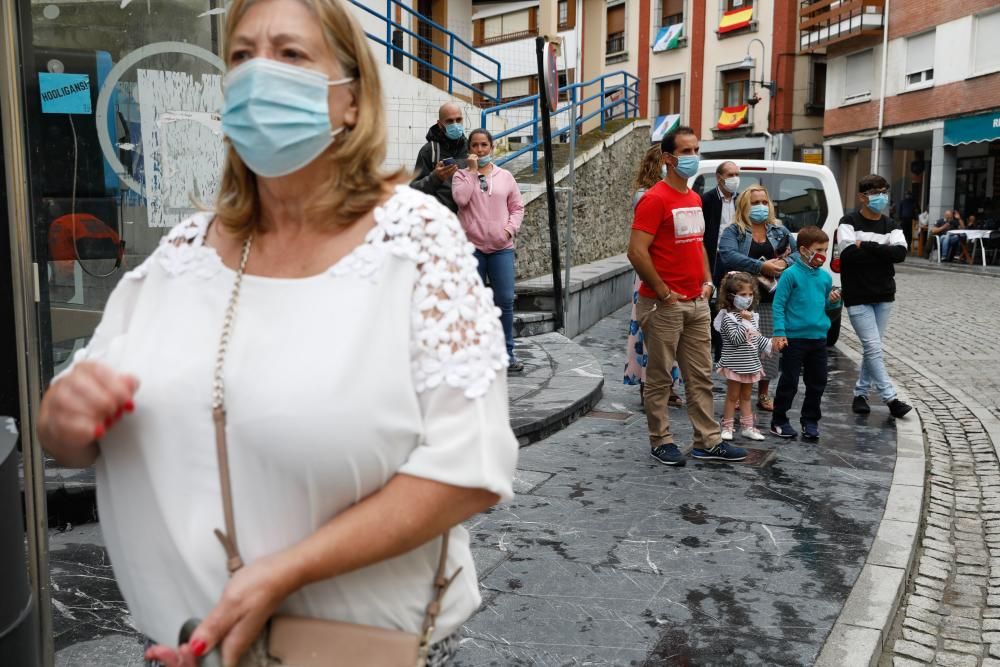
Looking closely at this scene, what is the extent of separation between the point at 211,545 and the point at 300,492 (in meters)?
0.17

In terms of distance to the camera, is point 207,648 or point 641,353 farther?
point 641,353

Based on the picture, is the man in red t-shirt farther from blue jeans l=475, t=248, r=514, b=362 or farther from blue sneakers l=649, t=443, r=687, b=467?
blue jeans l=475, t=248, r=514, b=362

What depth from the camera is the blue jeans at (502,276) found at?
26.5ft

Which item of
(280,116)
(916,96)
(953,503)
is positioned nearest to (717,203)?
(953,503)

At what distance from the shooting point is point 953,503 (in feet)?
18.1

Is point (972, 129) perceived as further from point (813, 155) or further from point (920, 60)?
point (813, 155)

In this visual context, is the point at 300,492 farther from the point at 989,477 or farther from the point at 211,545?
the point at 989,477

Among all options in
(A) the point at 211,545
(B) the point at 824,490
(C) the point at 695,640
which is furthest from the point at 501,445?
(B) the point at 824,490

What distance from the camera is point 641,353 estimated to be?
24.9 feet

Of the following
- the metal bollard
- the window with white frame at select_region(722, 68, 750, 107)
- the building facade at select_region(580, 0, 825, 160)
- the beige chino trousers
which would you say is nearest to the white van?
the beige chino trousers

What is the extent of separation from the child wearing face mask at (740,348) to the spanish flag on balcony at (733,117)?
31.4 metres

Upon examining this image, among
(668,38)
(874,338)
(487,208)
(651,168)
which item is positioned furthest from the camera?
(668,38)

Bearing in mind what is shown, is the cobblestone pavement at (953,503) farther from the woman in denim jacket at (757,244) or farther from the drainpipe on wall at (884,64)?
the drainpipe on wall at (884,64)

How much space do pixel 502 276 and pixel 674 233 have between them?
8.10 ft
